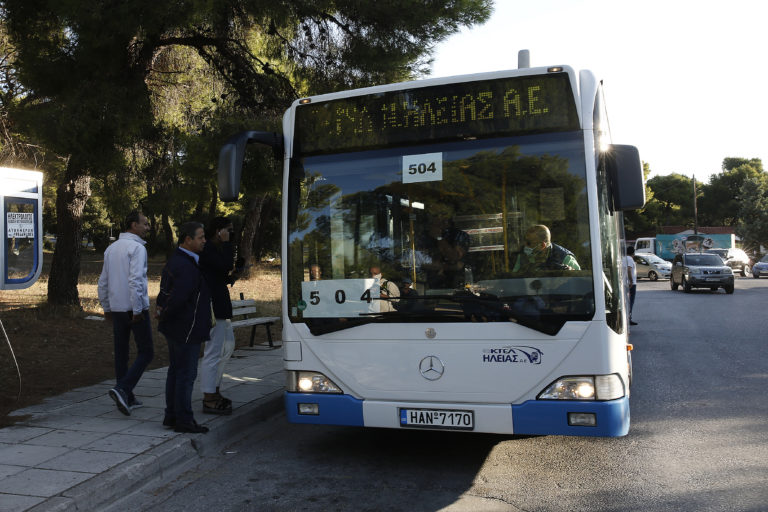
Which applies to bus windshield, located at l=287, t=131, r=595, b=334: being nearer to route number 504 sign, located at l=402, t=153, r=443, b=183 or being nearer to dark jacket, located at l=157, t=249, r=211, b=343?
route number 504 sign, located at l=402, t=153, r=443, b=183

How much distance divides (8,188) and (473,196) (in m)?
4.14

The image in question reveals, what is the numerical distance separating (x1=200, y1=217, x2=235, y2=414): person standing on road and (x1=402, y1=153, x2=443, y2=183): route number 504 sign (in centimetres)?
205

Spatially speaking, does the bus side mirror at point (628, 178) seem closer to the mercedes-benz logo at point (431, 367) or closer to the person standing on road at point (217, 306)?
the mercedes-benz logo at point (431, 367)

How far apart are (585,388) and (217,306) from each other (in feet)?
11.2

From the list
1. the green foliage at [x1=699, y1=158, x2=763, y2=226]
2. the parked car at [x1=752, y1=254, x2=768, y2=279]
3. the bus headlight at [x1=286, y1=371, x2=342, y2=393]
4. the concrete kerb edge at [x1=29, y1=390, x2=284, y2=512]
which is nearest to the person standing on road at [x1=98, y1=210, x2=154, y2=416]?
the concrete kerb edge at [x1=29, y1=390, x2=284, y2=512]

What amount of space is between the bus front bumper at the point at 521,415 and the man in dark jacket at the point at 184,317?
1393 mm

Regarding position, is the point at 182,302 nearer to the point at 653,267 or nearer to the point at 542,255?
the point at 542,255

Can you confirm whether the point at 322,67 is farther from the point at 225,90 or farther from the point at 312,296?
the point at 312,296

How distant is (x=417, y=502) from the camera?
4.27m

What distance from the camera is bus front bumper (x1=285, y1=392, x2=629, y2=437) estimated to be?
4.36m

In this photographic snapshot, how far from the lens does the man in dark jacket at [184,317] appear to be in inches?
218

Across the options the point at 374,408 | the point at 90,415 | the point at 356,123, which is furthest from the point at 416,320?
the point at 90,415

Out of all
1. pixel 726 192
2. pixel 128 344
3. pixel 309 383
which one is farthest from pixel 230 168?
pixel 726 192

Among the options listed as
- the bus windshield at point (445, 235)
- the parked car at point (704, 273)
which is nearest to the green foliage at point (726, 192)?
the parked car at point (704, 273)
